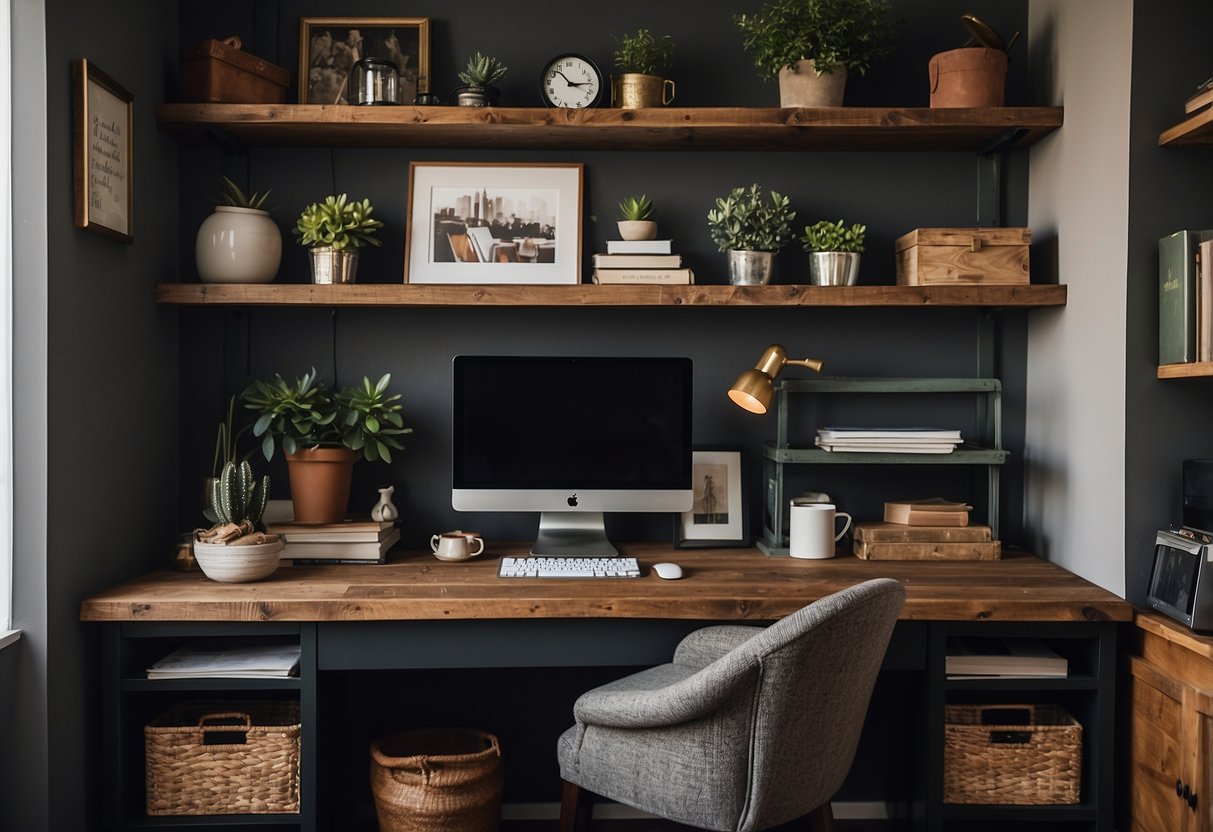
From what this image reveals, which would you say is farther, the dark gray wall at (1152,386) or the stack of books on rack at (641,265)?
the stack of books on rack at (641,265)

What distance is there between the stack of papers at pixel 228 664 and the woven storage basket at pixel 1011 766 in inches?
59.2

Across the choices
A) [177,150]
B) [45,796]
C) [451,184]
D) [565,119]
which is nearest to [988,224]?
[565,119]

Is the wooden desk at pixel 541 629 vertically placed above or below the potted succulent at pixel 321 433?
below

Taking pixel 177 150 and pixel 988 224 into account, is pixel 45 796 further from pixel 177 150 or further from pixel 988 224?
pixel 988 224

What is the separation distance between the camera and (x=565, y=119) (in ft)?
8.23

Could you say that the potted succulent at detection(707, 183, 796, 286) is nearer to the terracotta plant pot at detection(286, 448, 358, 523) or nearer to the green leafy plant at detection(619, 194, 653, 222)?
the green leafy plant at detection(619, 194, 653, 222)

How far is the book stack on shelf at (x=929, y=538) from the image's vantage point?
255cm

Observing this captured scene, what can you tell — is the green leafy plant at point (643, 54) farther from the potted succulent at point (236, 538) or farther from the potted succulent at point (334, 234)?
the potted succulent at point (236, 538)

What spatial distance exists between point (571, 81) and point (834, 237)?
81 cm

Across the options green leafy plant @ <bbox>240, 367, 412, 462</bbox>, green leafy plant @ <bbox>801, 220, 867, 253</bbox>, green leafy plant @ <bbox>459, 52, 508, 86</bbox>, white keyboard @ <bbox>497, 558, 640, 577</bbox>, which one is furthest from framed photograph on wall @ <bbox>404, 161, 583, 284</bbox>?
white keyboard @ <bbox>497, 558, 640, 577</bbox>

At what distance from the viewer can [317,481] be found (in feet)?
8.41

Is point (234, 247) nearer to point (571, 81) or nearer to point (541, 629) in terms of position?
point (571, 81)

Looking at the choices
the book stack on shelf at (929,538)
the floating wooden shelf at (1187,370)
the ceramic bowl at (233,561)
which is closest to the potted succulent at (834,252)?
the book stack on shelf at (929,538)

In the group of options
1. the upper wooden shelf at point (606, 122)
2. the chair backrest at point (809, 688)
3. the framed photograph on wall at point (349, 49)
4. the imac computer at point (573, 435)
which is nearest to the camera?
the chair backrest at point (809, 688)
